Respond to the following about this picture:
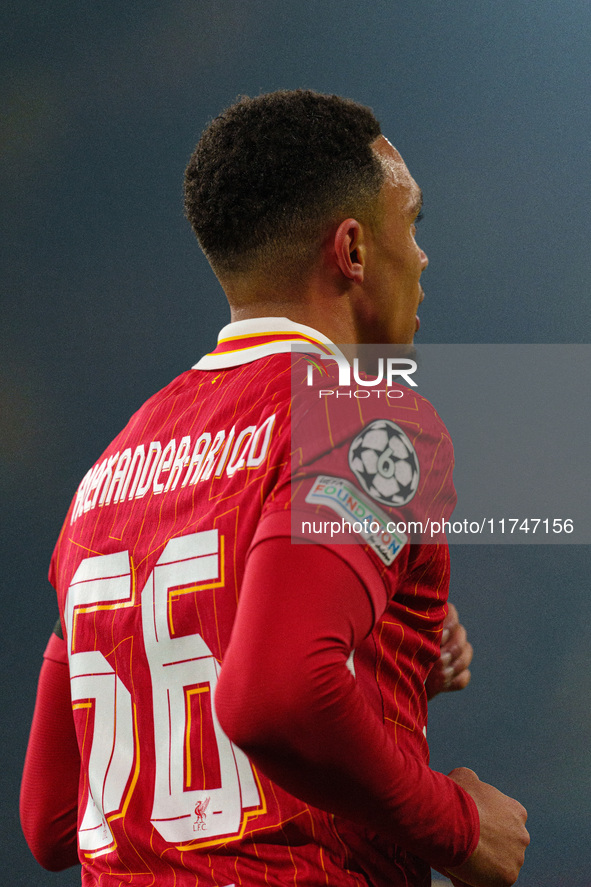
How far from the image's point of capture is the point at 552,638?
1741 mm

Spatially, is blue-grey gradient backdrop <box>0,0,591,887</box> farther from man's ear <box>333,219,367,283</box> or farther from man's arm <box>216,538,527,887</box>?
man's arm <box>216,538,527,887</box>

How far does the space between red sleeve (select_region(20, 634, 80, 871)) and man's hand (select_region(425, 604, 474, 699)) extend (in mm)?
300

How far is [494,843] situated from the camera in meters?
0.54

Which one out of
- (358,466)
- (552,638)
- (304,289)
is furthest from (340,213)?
(552,638)

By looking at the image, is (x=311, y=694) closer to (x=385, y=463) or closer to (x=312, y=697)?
(x=312, y=697)

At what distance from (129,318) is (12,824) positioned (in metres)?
1.15

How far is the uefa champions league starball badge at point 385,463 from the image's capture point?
0.49 m

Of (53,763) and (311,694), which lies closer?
(311,694)

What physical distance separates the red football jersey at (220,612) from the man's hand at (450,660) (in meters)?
0.06

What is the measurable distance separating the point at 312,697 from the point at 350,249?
0.40 meters

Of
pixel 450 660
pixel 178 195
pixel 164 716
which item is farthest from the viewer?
pixel 178 195

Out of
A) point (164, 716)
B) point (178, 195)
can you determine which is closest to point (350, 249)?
point (164, 716)

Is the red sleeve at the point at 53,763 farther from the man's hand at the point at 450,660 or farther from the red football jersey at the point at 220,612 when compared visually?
the man's hand at the point at 450,660

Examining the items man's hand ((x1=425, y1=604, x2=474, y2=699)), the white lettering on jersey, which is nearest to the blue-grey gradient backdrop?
man's hand ((x1=425, y1=604, x2=474, y2=699))
